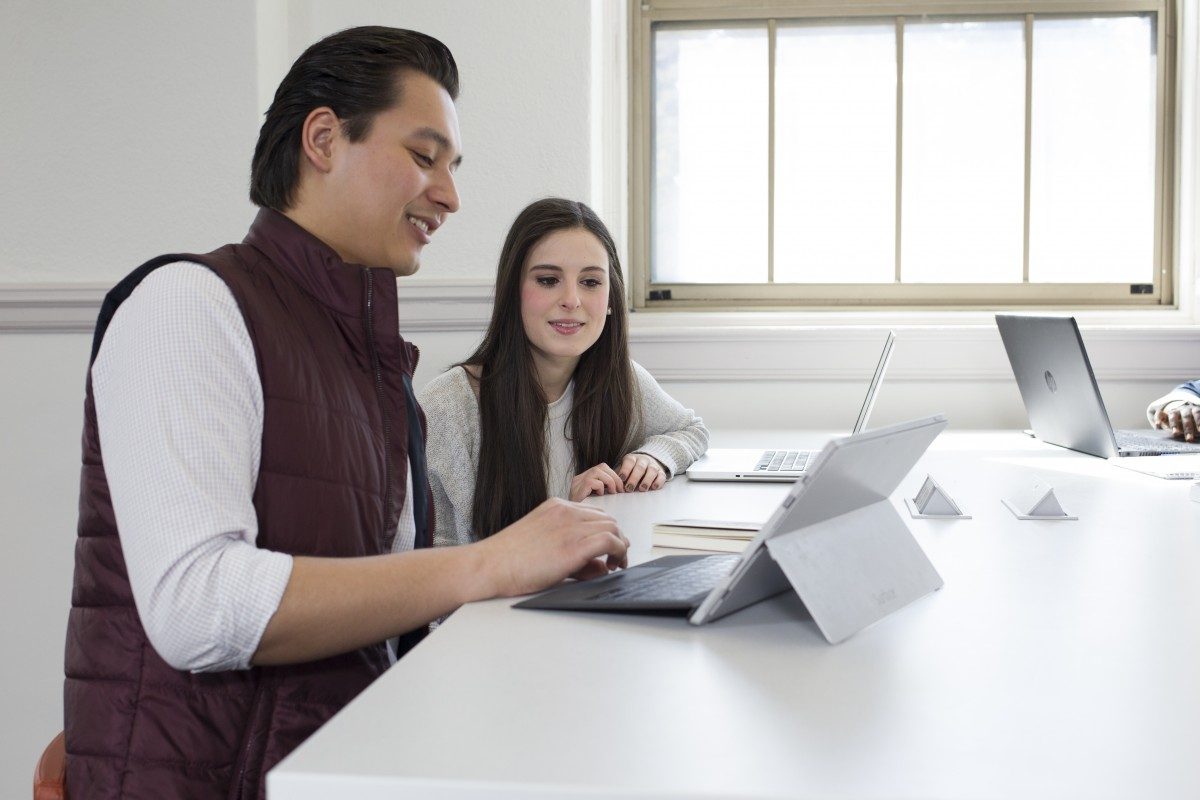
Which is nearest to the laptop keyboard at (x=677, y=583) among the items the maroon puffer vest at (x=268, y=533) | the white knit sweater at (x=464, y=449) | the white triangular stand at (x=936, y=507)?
the maroon puffer vest at (x=268, y=533)

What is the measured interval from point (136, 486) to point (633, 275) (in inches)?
86.5

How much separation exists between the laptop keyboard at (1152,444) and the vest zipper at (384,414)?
1.45 metres

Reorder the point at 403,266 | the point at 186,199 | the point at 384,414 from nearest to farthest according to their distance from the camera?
the point at 384,414 → the point at 403,266 → the point at 186,199

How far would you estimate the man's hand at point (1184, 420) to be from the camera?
2189 mm

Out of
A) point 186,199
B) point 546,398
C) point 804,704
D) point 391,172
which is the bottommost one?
point 804,704

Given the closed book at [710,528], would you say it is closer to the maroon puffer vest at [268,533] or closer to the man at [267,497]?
the man at [267,497]

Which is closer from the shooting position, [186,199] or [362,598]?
[362,598]

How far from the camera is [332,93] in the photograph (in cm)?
120

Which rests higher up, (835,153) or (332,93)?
(835,153)

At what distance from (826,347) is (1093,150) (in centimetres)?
93

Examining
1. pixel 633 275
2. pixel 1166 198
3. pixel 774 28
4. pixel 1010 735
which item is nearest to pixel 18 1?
pixel 633 275

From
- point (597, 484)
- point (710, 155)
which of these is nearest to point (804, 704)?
point (597, 484)

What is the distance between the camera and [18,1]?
249 cm

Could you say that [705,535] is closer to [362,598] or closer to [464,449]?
[362,598]
